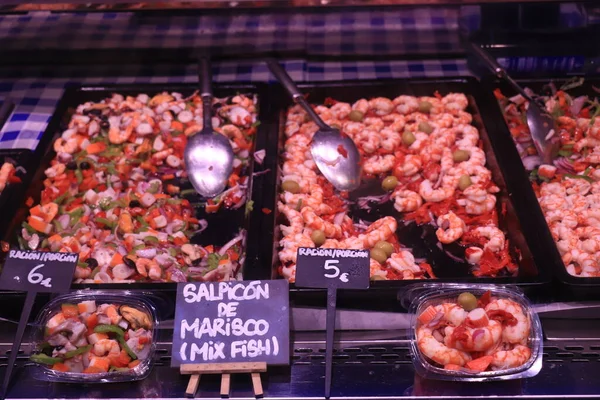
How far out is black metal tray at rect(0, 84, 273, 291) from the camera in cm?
264

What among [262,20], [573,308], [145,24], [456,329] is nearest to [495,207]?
[573,308]

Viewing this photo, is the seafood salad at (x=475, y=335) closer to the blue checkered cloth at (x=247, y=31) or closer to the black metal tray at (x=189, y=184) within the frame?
the black metal tray at (x=189, y=184)

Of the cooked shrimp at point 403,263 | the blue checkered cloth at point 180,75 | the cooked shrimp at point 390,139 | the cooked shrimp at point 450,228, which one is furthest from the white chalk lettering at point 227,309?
the blue checkered cloth at point 180,75

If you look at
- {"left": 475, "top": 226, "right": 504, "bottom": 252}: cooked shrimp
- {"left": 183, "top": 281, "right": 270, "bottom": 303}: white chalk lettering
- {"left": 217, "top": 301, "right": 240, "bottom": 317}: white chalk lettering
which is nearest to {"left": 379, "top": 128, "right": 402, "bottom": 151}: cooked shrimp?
{"left": 475, "top": 226, "right": 504, "bottom": 252}: cooked shrimp

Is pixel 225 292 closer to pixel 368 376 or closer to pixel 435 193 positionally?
pixel 368 376

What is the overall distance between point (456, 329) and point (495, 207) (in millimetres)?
942

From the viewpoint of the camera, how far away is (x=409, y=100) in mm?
3520

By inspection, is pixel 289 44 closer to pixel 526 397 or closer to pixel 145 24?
pixel 145 24

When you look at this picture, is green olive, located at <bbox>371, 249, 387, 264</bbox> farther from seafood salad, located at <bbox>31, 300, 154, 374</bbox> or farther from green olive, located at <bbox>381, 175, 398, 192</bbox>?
seafood salad, located at <bbox>31, 300, 154, 374</bbox>

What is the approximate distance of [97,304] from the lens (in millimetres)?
2473

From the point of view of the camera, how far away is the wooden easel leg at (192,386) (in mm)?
2227

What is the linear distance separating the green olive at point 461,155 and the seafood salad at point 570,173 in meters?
0.29

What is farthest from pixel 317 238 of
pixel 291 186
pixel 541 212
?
pixel 541 212

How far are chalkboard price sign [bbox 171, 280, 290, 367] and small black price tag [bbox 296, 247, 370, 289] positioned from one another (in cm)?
9
